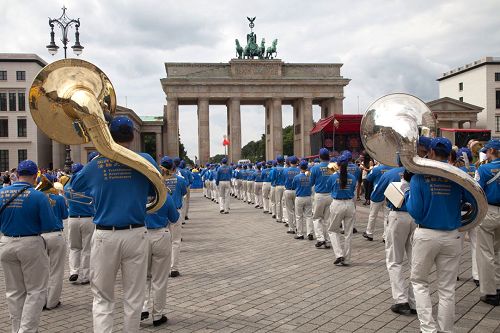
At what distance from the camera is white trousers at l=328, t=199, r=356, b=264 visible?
906cm

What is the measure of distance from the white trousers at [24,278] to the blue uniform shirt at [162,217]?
132 centimetres

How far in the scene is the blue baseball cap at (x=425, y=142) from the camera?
5.28 m

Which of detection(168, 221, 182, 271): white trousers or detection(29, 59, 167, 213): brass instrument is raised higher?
detection(29, 59, 167, 213): brass instrument

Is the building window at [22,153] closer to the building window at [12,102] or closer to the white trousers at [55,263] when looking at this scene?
the building window at [12,102]

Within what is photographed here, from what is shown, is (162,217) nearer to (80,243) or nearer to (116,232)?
(116,232)

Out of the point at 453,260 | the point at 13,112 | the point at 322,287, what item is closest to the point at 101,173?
the point at 453,260

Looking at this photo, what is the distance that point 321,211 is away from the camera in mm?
11008

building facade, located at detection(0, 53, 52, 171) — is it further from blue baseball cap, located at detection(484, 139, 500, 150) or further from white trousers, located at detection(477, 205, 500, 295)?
white trousers, located at detection(477, 205, 500, 295)

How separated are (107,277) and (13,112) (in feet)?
205

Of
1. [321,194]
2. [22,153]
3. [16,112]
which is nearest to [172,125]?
[22,153]

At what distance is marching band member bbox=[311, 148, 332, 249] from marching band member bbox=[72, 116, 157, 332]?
21.9 feet

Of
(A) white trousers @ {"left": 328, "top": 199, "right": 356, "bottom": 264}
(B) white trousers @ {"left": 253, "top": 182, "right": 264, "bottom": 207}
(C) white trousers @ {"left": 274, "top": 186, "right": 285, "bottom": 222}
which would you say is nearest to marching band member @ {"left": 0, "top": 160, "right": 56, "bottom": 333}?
(A) white trousers @ {"left": 328, "top": 199, "right": 356, "bottom": 264}

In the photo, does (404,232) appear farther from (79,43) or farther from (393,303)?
(79,43)

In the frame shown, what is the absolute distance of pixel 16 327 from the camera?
5387 millimetres
